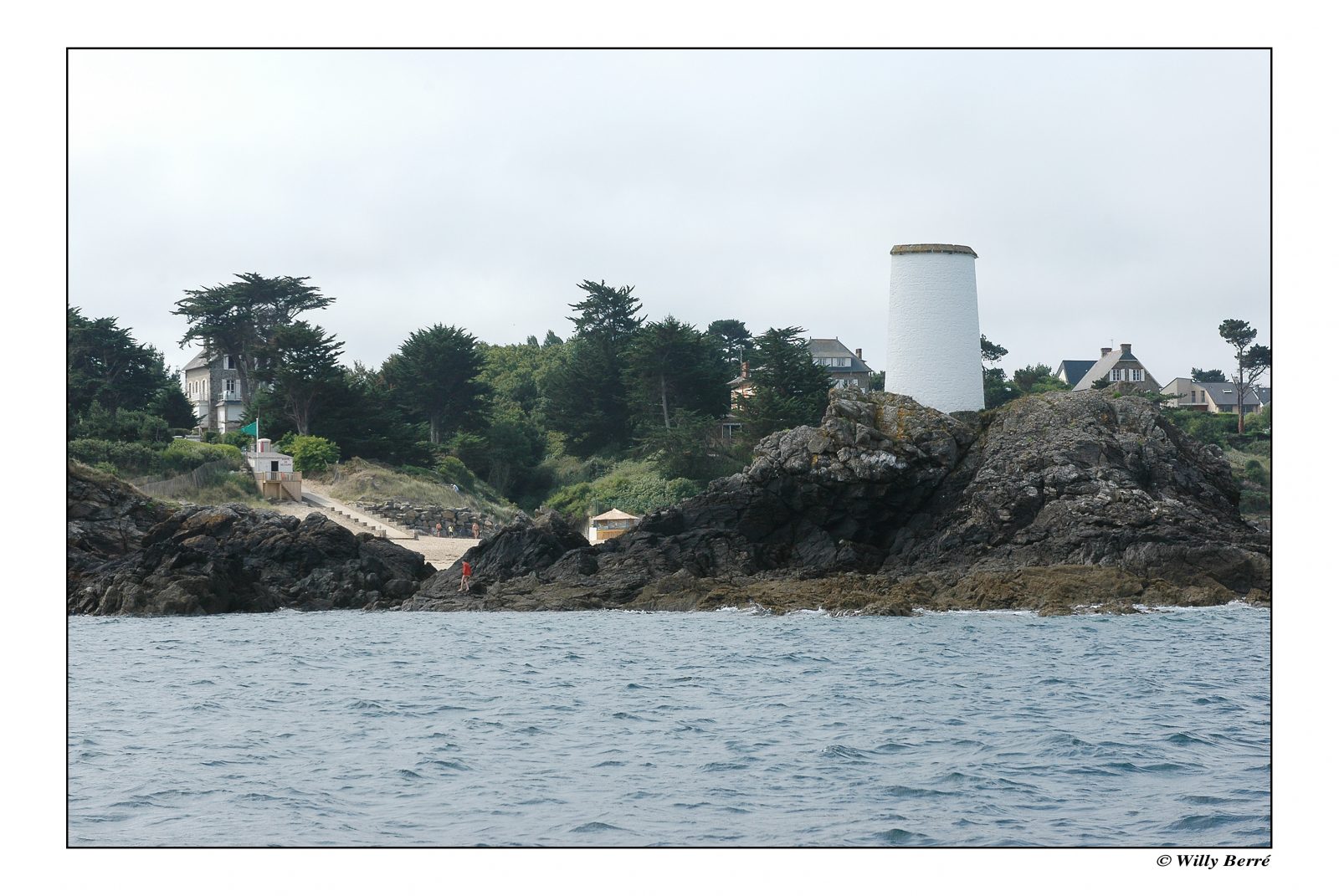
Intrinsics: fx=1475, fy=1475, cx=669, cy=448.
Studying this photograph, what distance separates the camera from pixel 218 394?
2299 inches

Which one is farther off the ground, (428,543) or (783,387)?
(783,387)

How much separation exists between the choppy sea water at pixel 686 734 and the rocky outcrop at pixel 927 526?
1.89 metres

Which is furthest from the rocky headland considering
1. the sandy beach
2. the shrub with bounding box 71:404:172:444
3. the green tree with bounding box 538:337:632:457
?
the green tree with bounding box 538:337:632:457

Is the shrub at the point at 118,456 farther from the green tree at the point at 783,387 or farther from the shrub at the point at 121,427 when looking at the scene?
the green tree at the point at 783,387

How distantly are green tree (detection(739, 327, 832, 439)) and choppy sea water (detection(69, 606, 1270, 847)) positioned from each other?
1928 cm

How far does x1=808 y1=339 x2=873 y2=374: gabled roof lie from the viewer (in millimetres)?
62906

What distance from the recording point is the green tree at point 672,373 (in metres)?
49.9

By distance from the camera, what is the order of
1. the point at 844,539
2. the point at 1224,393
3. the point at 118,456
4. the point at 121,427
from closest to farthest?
the point at 844,539 → the point at 118,456 → the point at 121,427 → the point at 1224,393

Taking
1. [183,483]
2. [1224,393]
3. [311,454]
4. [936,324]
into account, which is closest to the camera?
[936,324]

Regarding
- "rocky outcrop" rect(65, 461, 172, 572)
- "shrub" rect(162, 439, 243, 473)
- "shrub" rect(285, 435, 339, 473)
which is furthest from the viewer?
"shrub" rect(285, 435, 339, 473)

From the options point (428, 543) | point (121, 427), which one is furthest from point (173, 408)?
point (428, 543)

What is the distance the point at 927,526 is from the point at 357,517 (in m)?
17.3

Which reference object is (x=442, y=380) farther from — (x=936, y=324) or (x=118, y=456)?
(x=936, y=324)

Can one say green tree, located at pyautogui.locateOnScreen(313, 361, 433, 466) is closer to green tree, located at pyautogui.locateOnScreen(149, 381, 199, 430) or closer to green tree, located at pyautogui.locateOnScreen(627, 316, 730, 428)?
green tree, located at pyautogui.locateOnScreen(149, 381, 199, 430)
